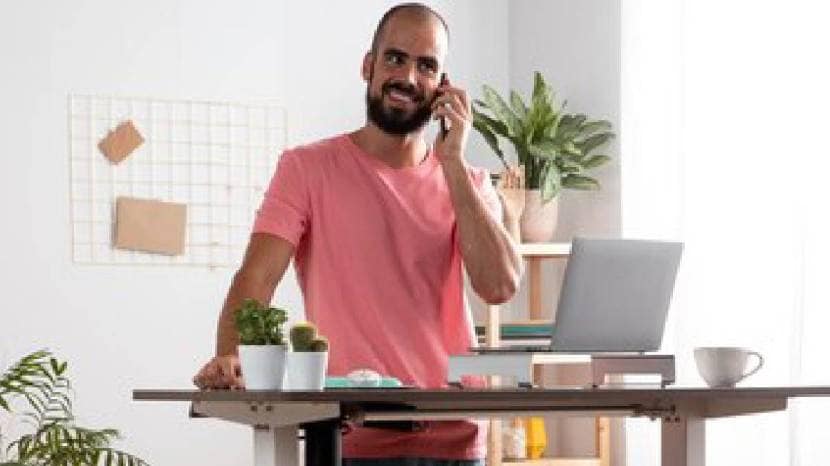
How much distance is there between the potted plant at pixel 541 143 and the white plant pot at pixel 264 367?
3.21 m

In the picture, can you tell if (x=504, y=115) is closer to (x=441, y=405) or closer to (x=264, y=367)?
(x=441, y=405)

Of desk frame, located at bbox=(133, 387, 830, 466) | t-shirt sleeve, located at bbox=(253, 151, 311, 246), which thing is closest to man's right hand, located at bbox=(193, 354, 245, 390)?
desk frame, located at bbox=(133, 387, 830, 466)

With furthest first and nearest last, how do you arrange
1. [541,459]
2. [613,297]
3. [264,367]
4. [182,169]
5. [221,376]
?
[182,169], [541,459], [613,297], [221,376], [264,367]

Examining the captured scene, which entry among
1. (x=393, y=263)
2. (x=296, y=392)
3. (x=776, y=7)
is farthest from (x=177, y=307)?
(x=296, y=392)

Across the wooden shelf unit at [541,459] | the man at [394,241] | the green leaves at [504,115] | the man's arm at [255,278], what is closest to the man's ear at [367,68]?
the man at [394,241]

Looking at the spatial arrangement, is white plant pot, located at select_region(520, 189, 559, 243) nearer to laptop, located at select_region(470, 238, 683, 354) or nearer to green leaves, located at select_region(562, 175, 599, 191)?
green leaves, located at select_region(562, 175, 599, 191)

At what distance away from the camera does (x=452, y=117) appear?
295 cm

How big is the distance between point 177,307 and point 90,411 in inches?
17.0

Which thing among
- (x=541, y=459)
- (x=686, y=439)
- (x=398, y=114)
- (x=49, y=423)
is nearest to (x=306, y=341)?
(x=398, y=114)

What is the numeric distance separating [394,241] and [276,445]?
54 cm

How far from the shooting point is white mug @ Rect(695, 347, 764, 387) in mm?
2719

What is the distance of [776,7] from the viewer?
16.1 feet

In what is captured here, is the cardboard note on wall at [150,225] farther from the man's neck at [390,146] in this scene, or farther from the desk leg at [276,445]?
the desk leg at [276,445]

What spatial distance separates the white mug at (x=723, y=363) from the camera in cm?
272
